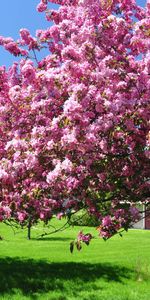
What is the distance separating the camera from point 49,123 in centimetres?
798

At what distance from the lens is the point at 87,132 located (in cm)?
703

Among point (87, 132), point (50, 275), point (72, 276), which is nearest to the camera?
point (87, 132)

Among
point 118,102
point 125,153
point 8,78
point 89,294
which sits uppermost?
point 8,78

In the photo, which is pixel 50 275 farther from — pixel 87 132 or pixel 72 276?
pixel 87 132

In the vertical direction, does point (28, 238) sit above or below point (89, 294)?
above

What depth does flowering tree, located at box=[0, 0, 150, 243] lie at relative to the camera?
7.21 m

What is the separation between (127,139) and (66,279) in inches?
380

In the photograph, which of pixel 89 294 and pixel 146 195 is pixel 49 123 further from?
pixel 89 294

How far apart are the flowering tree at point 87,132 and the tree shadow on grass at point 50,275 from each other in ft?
20.1

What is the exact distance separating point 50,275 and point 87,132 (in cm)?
1097

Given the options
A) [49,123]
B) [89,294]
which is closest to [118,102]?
[49,123]

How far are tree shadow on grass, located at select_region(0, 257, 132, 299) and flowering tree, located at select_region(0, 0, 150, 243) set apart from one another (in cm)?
612

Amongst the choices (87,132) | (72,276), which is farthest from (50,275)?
A: (87,132)

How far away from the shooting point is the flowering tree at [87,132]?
23.7ft
